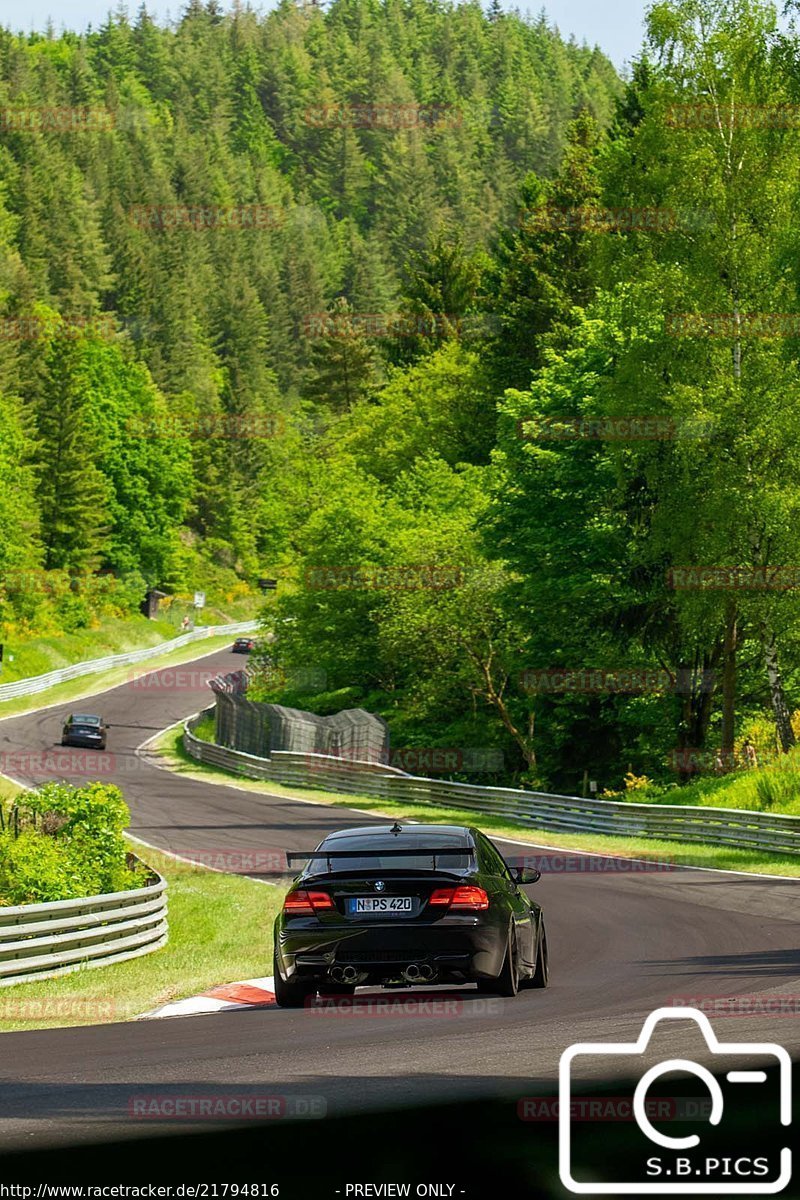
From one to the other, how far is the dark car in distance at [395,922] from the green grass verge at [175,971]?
2046mm

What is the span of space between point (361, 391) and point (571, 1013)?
118 m

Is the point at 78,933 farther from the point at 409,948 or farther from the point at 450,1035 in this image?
the point at 450,1035

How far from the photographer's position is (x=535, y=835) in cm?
3700

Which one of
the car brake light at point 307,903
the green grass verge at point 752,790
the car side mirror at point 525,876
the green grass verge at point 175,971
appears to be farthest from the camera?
the green grass verge at point 752,790

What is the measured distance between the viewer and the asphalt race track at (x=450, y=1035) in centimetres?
856

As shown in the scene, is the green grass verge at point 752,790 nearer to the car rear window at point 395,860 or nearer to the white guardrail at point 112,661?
the car rear window at point 395,860

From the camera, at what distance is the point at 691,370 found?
119 ft

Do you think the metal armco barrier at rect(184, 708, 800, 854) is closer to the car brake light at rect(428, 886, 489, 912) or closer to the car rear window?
the car rear window

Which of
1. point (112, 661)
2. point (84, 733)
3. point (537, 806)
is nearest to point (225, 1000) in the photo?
point (537, 806)

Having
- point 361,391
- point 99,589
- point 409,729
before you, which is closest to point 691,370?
point 409,729

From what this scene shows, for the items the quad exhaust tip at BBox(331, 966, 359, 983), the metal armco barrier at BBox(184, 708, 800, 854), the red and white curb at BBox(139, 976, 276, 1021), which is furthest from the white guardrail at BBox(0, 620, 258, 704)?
the quad exhaust tip at BBox(331, 966, 359, 983)

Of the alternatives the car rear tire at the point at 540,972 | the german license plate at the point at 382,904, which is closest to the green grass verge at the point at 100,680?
the car rear tire at the point at 540,972

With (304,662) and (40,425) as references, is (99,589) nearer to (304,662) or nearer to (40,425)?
(40,425)

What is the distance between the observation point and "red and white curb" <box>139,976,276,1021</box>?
46.2 feet
